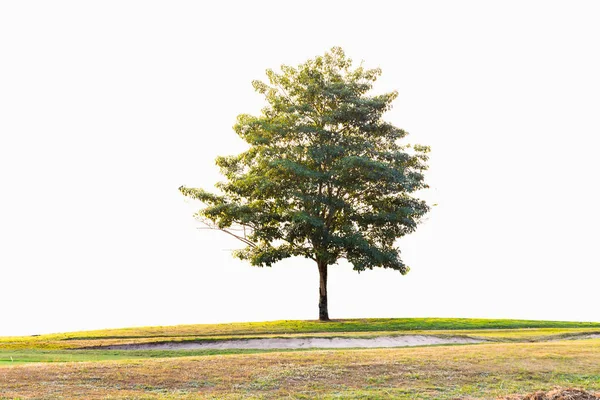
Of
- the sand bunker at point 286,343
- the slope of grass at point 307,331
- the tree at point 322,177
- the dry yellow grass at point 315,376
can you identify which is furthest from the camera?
the tree at point 322,177

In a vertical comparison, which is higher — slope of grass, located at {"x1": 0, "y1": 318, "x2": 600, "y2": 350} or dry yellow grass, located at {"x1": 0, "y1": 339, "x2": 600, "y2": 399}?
slope of grass, located at {"x1": 0, "y1": 318, "x2": 600, "y2": 350}

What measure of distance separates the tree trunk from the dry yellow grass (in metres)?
15.1

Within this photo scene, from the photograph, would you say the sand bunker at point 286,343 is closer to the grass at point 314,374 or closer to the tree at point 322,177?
the grass at point 314,374

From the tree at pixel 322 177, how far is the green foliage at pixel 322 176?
0.05 meters

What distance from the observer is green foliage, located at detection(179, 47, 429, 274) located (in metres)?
34.0

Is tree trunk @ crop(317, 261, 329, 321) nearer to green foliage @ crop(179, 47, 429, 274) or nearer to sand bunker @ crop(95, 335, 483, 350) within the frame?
green foliage @ crop(179, 47, 429, 274)

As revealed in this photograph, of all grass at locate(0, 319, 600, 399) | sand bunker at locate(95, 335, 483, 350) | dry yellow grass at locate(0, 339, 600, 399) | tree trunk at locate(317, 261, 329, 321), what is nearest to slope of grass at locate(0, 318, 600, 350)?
sand bunker at locate(95, 335, 483, 350)

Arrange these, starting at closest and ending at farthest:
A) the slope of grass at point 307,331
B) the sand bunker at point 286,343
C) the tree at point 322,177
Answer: the sand bunker at point 286,343 → the slope of grass at point 307,331 → the tree at point 322,177

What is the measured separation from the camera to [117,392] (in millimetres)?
14562

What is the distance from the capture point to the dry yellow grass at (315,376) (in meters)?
14.8

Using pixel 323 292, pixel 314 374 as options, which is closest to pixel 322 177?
pixel 323 292

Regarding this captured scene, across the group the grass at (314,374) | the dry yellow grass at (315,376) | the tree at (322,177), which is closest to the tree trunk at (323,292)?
the tree at (322,177)

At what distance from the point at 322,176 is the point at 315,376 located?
18.6m

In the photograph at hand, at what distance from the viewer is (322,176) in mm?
34156
